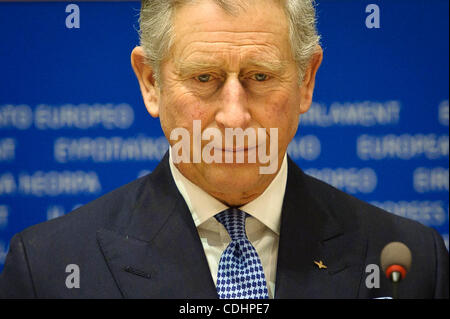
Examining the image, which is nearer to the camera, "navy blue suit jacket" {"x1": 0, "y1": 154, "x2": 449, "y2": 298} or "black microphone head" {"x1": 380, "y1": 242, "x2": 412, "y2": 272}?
"black microphone head" {"x1": 380, "y1": 242, "x2": 412, "y2": 272}

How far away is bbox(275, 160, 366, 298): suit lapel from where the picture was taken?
6.48 ft

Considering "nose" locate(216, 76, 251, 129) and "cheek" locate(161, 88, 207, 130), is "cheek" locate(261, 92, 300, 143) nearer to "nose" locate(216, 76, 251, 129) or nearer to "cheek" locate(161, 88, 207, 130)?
"nose" locate(216, 76, 251, 129)

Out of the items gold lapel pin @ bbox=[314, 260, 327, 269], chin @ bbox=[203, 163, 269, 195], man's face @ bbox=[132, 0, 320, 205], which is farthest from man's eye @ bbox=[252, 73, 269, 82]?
gold lapel pin @ bbox=[314, 260, 327, 269]

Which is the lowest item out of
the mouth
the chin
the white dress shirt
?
the white dress shirt

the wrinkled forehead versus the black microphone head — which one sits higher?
the wrinkled forehead

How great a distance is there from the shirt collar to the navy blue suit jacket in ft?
0.08

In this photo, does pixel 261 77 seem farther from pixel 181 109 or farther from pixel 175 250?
pixel 175 250

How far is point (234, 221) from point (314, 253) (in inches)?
10.1

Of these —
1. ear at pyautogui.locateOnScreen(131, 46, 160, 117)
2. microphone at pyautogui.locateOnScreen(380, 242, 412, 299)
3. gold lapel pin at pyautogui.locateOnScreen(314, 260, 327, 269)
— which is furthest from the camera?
ear at pyautogui.locateOnScreen(131, 46, 160, 117)

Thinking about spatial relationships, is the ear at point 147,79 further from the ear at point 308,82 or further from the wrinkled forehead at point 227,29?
the ear at point 308,82

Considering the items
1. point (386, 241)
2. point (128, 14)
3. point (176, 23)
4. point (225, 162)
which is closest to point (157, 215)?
point (225, 162)

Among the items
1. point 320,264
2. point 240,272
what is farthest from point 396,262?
point 240,272

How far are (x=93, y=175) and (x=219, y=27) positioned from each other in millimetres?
1000
